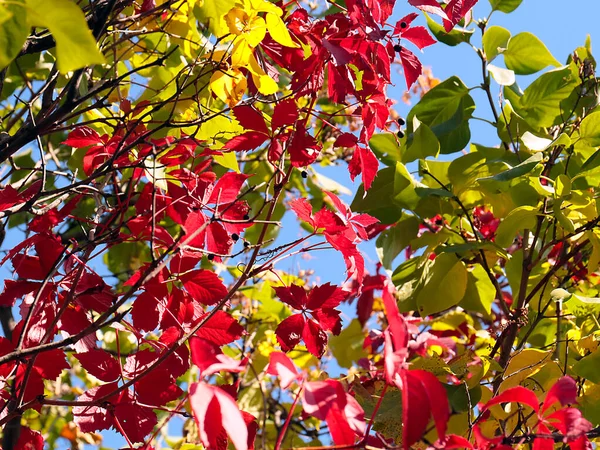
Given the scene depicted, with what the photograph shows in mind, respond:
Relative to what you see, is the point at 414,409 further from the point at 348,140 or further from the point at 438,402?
the point at 348,140

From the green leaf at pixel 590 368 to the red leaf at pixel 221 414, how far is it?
0.75 metres

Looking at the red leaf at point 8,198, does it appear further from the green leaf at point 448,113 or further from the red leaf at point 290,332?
the green leaf at point 448,113

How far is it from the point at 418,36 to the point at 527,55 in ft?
1.62

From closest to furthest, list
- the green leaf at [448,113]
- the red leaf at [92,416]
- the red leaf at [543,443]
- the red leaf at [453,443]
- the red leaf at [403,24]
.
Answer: the red leaf at [453,443] → the red leaf at [543,443] → the red leaf at [92,416] → the red leaf at [403,24] → the green leaf at [448,113]

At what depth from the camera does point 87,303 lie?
3.58ft

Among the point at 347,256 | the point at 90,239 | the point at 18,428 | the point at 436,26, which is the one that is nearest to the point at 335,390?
the point at 347,256

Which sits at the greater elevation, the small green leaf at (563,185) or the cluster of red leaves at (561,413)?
the small green leaf at (563,185)

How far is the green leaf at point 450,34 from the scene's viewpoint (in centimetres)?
160

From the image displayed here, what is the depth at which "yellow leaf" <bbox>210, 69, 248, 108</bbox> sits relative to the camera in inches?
51.1

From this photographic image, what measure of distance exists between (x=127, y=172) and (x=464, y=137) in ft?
2.42

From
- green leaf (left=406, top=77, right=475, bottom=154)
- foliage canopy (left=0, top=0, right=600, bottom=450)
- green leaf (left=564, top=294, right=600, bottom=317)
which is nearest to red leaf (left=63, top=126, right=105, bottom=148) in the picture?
foliage canopy (left=0, top=0, right=600, bottom=450)

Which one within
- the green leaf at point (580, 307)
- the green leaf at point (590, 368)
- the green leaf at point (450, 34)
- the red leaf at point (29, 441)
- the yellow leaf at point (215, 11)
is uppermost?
the green leaf at point (450, 34)

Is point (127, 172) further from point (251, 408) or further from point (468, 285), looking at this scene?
point (251, 408)

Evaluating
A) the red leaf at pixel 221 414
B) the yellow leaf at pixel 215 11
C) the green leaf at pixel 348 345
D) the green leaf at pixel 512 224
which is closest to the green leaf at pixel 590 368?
the green leaf at pixel 512 224
